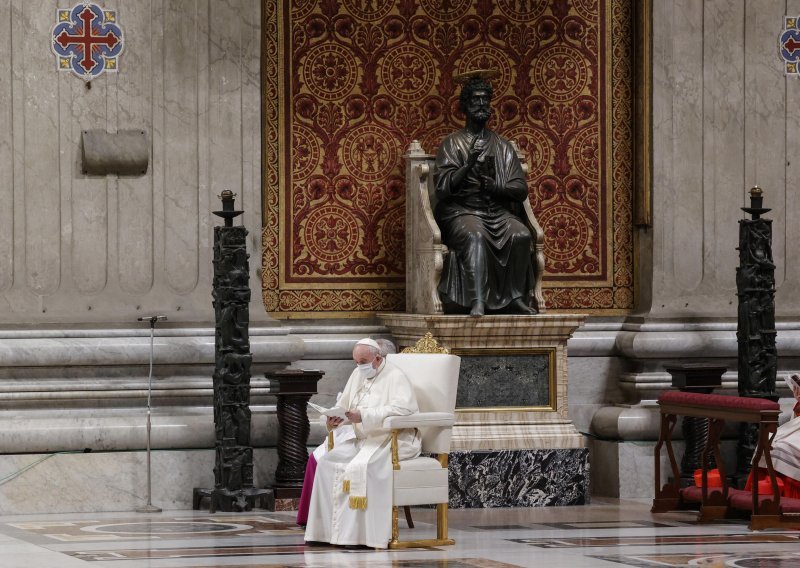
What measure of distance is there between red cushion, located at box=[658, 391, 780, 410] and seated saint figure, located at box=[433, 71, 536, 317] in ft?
3.80

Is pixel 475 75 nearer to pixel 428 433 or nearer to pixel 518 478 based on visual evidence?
pixel 518 478

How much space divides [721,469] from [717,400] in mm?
410

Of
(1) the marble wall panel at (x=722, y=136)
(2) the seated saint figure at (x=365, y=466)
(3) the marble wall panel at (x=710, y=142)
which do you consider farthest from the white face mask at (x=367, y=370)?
(1) the marble wall panel at (x=722, y=136)

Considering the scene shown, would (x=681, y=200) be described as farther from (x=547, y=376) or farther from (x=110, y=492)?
(x=110, y=492)

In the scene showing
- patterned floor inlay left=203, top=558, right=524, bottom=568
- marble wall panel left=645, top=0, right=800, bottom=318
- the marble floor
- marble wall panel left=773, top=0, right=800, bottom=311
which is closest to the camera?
patterned floor inlay left=203, top=558, right=524, bottom=568

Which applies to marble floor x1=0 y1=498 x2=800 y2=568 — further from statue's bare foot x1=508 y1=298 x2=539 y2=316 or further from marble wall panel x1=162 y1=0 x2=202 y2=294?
marble wall panel x1=162 y1=0 x2=202 y2=294

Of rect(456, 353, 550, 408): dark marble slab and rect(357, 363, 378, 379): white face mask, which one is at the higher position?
rect(357, 363, 378, 379): white face mask

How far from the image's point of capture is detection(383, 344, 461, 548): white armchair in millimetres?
9156

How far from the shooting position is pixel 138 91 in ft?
37.2

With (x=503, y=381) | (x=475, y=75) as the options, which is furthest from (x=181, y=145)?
(x=503, y=381)

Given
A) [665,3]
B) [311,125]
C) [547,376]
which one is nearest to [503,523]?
[547,376]

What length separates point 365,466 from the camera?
29.9 feet

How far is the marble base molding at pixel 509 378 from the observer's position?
11.3 m

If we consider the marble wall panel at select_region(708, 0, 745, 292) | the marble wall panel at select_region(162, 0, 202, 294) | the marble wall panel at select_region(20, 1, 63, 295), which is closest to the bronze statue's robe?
the marble wall panel at select_region(708, 0, 745, 292)
